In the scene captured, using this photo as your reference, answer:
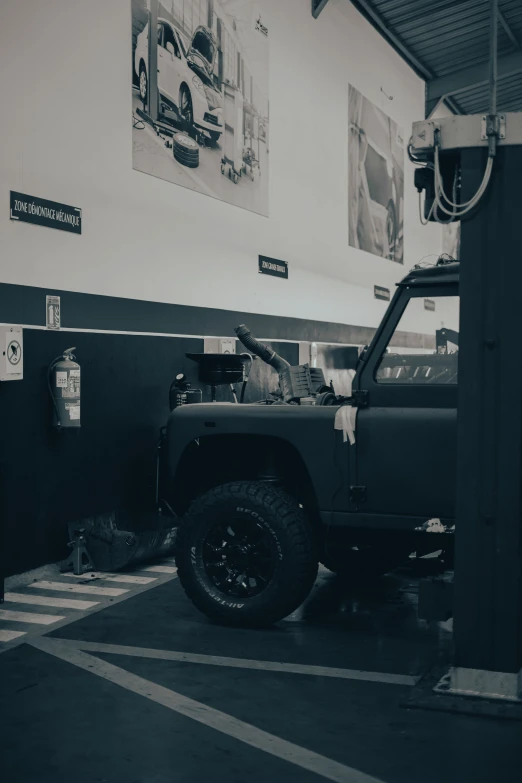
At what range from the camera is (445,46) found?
44.8ft

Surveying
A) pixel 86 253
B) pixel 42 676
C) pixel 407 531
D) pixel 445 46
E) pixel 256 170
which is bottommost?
pixel 42 676

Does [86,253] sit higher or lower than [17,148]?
lower

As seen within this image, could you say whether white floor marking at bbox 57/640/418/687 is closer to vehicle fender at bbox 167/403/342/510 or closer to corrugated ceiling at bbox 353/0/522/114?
vehicle fender at bbox 167/403/342/510

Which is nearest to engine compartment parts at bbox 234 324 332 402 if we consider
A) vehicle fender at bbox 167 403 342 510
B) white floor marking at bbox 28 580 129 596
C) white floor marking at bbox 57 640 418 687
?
vehicle fender at bbox 167 403 342 510

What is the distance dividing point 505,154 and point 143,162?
381 centimetres

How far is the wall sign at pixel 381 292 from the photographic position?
505 inches

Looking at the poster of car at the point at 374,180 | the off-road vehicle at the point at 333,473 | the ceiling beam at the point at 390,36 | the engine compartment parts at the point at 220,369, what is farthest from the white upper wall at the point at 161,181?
the off-road vehicle at the point at 333,473

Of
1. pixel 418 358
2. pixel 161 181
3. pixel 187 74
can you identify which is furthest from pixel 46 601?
pixel 187 74

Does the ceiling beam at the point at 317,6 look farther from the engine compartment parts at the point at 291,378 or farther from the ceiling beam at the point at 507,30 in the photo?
the engine compartment parts at the point at 291,378

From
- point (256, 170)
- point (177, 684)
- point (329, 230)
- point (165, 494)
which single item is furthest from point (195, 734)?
point (329, 230)

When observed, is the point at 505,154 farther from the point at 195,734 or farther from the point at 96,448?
the point at 96,448

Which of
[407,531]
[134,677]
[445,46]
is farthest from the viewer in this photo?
[445,46]

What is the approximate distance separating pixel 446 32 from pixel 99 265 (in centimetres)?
884

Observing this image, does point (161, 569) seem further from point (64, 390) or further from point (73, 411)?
point (64, 390)
